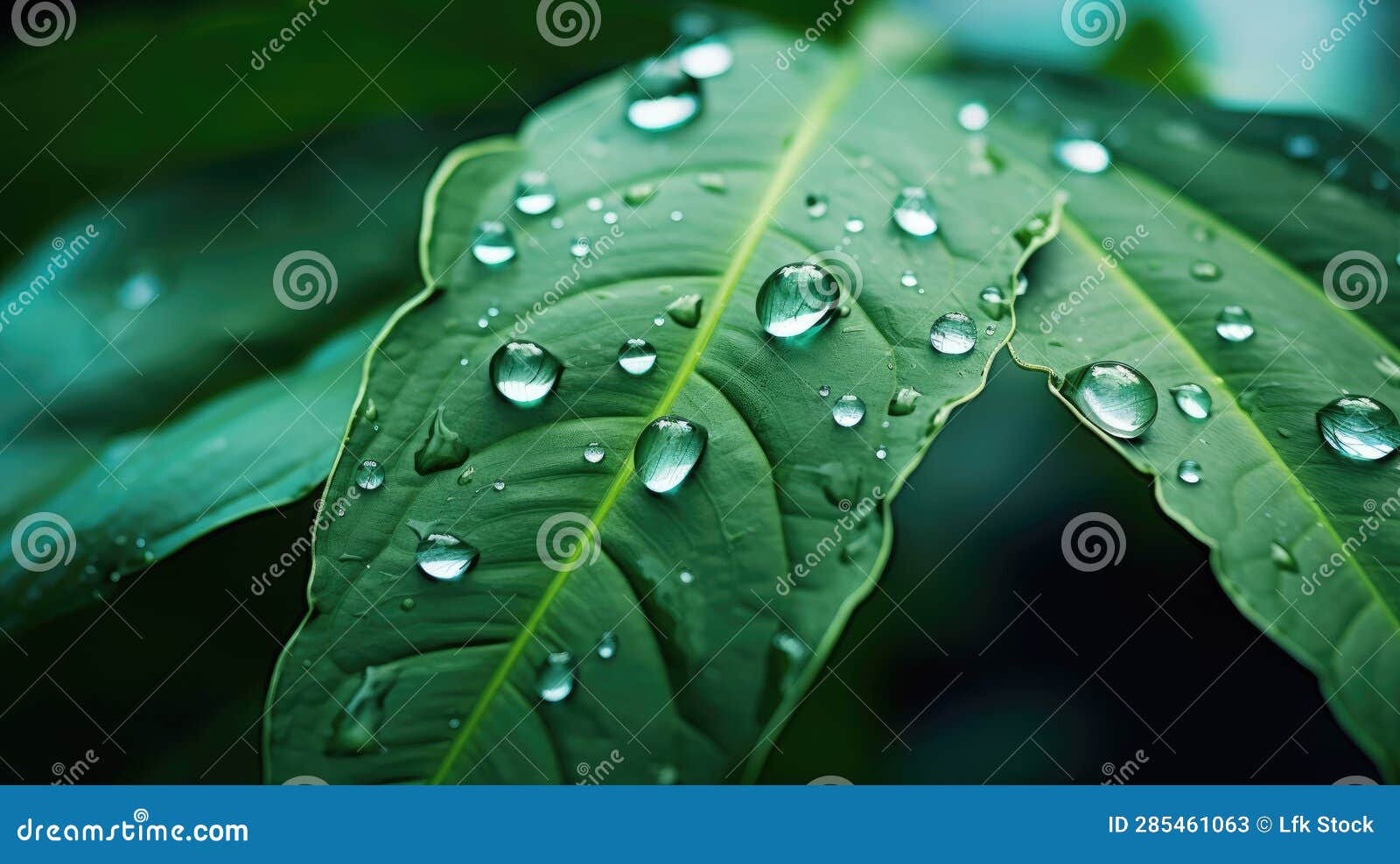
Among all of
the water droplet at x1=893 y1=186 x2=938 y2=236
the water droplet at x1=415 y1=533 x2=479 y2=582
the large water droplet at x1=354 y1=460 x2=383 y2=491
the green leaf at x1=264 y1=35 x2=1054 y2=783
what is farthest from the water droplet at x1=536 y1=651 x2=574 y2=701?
the water droplet at x1=893 y1=186 x2=938 y2=236

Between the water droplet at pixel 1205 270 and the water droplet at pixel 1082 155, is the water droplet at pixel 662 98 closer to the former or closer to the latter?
the water droplet at pixel 1082 155

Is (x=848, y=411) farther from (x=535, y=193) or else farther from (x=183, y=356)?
(x=183, y=356)

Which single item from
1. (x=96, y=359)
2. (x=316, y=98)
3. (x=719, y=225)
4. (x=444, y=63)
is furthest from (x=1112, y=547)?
(x=96, y=359)

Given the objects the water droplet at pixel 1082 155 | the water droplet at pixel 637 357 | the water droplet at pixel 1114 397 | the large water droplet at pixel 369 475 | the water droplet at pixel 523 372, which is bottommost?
the water droplet at pixel 1114 397

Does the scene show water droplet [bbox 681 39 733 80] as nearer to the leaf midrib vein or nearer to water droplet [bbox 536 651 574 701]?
the leaf midrib vein

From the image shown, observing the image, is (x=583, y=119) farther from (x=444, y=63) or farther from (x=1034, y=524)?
(x=1034, y=524)

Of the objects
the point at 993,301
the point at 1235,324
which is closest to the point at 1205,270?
the point at 1235,324

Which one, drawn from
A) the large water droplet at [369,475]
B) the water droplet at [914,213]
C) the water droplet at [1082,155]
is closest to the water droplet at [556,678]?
the large water droplet at [369,475]
